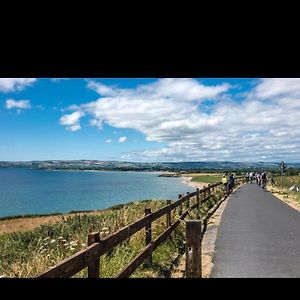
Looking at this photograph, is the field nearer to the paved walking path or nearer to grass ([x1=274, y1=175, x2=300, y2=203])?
grass ([x1=274, y1=175, x2=300, y2=203])

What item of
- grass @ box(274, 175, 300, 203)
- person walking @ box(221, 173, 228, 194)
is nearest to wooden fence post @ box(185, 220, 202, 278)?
grass @ box(274, 175, 300, 203)

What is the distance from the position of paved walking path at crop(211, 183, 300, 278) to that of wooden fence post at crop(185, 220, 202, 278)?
1.52 meters

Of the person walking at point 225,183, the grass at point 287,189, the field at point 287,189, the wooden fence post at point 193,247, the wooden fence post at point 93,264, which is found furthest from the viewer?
the person walking at point 225,183

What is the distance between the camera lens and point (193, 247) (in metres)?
5.75

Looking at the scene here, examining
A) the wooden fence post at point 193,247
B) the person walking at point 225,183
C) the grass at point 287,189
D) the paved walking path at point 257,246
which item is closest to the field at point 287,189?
the grass at point 287,189

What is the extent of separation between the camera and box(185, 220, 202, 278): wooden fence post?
5.64 metres

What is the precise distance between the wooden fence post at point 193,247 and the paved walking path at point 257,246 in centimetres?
152

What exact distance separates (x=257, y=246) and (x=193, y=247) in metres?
4.81

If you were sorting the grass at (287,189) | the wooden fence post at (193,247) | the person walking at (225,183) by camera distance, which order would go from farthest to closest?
1. the person walking at (225,183)
2. the grass at (287,189)
3. the wooden fence post at (193,247)

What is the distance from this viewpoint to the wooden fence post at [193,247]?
564 cm

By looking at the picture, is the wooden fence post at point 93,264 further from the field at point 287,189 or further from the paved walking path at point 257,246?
the field at point 287,189

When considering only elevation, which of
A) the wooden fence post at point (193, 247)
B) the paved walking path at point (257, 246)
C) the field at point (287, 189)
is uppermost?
the wooden fence post at point (193, 247)
